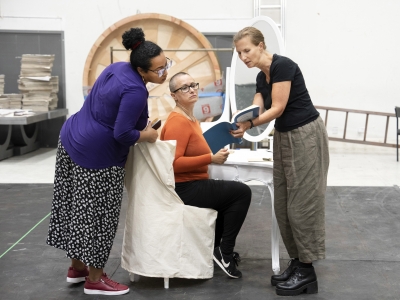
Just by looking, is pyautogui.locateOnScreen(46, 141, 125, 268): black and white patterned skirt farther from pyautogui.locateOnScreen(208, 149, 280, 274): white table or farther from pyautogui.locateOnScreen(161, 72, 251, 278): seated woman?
pyautogui.locateOnScreen(208, 149, 280, 274): white table

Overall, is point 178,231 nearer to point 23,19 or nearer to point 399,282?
point 399,282

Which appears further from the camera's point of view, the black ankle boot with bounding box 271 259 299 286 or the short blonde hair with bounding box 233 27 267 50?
the black ankle boot with bounding box 271 259 299 286

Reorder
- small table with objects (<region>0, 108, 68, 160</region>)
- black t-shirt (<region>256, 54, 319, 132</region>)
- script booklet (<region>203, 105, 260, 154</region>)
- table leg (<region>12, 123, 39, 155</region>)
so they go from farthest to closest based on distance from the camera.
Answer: table leg (<region>12, 123, 39, 155</region>)
small table with objects (<region>0, 108, 68, 160</region>)
script booklet (<region>203, 105, 260, 154</region>)
black t-shirt (<region>256, 54, 319, 132</region>)

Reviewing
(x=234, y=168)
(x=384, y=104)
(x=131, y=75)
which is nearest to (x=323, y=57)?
(x=384, y=104)

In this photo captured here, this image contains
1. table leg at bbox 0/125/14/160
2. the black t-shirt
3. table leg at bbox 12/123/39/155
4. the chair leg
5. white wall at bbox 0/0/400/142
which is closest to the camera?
the black t-shirt

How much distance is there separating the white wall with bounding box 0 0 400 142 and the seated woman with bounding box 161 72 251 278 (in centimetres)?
505

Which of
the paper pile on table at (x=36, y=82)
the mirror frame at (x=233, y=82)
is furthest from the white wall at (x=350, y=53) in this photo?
the mirror frame at (x=233, y=82)

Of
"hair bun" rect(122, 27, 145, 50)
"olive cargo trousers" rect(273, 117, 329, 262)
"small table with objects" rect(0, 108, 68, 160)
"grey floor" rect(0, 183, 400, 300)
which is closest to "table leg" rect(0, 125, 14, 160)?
"small table with objects" rect(0, 108, 68, 160)

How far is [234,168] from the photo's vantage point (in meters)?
3.29

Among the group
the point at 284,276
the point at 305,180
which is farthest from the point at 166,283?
the point at 305,180

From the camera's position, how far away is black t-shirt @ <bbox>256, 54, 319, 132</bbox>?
2.79 metres

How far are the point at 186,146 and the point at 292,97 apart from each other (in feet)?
1.93

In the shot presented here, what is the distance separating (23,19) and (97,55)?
205 centimetres

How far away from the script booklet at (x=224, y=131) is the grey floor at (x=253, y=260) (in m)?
0.71
